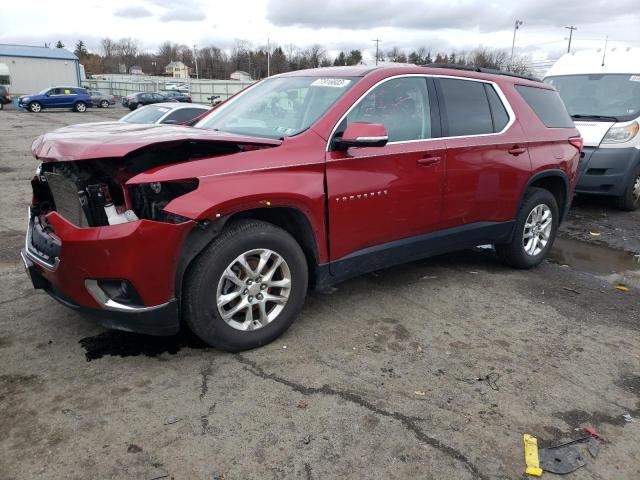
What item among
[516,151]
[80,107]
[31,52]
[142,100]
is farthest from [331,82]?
[31,52]

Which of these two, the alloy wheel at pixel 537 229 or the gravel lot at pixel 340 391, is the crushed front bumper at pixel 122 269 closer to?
the gravel lot at pixel 340 391

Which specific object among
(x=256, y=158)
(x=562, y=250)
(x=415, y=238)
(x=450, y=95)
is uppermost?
(x=450, y=95)

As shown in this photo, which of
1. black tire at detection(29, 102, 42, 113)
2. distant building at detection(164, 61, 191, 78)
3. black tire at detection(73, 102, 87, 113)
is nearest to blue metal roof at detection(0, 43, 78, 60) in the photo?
black tire at detection(73, 102, 87, 113)

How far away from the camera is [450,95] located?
421 cm

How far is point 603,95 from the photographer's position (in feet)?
27.7

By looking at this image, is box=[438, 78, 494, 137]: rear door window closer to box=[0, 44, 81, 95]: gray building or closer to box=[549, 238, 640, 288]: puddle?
box=[549, 238, 640, 288]: puddle

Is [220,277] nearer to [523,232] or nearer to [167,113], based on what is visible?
[523,232]

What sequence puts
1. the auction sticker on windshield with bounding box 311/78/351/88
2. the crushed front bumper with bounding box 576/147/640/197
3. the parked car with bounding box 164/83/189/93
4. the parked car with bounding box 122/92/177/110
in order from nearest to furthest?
the auction sticker on windshield with bounding box 311/78/351/88, the crushed front bumper with bounding box 576/147/640/197, the parked car with bounding box 122/92/177/110, the parked car with bounding box 164/83/189/93

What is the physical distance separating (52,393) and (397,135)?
282 cm

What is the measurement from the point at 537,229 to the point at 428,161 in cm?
197

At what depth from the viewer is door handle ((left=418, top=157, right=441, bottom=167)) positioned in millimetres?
3867

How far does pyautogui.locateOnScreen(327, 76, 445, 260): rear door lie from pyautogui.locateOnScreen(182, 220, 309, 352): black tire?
367mm

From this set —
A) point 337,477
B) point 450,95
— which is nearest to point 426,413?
point 337,477

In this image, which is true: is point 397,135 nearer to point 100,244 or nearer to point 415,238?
point 415,238
